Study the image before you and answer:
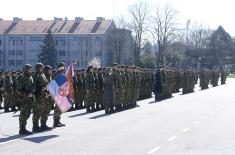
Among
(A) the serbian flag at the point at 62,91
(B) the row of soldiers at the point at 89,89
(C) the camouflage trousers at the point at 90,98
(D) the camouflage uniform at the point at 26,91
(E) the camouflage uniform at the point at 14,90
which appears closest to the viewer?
(D) the camouflage uniform at the point at 26,91

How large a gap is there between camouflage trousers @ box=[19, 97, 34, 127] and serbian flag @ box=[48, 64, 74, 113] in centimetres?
99

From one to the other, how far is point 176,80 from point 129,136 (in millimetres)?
28466

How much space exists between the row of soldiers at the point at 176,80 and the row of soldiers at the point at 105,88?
20.2 feet

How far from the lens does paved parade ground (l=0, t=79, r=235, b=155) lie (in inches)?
490

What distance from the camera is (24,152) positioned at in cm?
1212

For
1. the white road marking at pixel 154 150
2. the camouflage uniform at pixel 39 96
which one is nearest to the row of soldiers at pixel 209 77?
the camouflage uniform at pixel 39 96

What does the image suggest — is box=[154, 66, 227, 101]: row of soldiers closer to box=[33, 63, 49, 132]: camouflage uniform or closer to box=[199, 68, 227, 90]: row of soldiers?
box=[199, 68, 227, 90]: row of soldiers

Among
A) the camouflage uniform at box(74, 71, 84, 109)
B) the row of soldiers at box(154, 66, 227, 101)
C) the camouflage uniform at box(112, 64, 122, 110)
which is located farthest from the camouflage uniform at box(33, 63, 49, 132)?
→ the row of soldiers at box(154, 66, 227, 101)

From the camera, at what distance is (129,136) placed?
49.3 ft

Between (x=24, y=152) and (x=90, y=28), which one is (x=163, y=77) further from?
(x=90, y=28)

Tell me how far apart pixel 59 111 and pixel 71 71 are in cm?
133

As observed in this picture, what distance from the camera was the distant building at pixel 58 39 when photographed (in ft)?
396

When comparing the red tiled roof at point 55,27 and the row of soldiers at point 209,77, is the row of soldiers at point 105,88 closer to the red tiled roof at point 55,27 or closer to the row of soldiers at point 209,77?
the row of soldiers at point 209,77

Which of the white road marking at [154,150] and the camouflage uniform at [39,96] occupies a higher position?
the camouflage uniform at [39,96]
